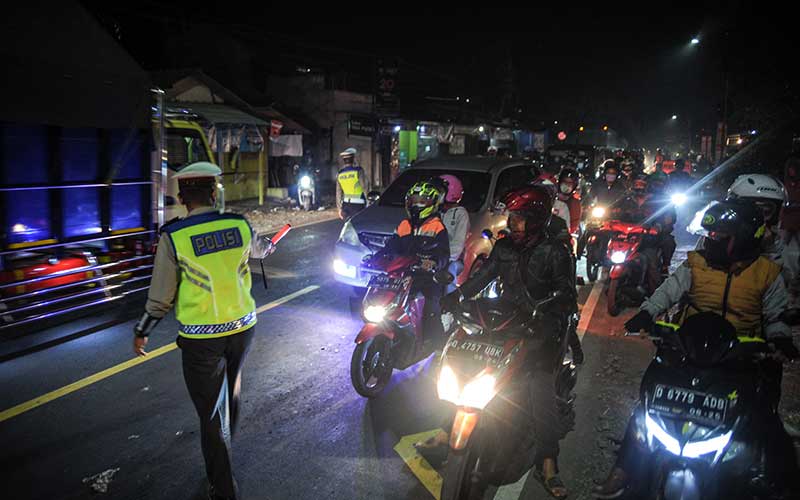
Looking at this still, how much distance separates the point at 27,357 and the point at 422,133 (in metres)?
25.9

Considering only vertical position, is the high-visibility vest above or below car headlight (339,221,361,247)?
above

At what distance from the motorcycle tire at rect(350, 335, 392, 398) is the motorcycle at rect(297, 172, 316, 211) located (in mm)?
14113

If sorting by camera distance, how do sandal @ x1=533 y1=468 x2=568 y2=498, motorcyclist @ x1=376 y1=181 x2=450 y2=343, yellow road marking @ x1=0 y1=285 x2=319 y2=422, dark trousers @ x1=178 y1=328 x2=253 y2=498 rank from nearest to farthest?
dark trousers @ x1=178 y1=328 x2=253 y2=498 → sandal @ x1=533 y1=468 x2=568 y2=498 → yellow road marking @ x1=0 y1=285 x2=319 y2=422 → motorcyclist @ x1=376 y1=181 x2=450 y2=343

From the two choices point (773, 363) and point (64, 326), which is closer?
point (773, 363)

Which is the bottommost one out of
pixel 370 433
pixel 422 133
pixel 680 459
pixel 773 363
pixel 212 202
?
pixel 370 433

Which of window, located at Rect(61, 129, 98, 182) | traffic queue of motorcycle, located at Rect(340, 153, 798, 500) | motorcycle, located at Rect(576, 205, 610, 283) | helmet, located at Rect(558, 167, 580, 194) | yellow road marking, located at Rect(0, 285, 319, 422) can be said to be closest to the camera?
traffic queue of motorcycle, located at Rect(340, 153, 798, 500)

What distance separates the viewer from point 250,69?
2739 cm

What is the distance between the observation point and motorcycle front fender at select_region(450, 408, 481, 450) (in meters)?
3.34

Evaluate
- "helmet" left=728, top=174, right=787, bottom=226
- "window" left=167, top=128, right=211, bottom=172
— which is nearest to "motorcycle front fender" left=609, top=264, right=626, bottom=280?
"helmet" left=728, top=174, right=787, bottom=226

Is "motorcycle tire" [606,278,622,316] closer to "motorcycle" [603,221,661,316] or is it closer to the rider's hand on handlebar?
"motorcycle" [603,221,661,316]

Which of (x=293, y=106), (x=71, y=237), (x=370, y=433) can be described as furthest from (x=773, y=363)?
(x=293, y=106)

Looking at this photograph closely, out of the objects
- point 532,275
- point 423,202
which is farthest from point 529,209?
point 423,202

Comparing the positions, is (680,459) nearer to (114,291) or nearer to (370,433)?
(370,433)

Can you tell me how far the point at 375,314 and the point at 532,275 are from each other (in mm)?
1558
